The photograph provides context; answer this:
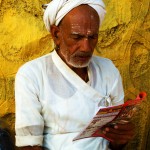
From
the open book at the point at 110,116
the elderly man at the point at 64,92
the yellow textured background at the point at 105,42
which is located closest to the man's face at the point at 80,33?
the elderly man at the point at 64,92

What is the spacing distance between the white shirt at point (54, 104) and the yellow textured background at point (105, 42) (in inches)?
33.9

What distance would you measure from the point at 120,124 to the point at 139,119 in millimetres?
1372

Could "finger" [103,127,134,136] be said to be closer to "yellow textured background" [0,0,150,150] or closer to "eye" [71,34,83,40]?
"eye" [71,34,83,40]

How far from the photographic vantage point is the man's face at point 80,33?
2512 mm

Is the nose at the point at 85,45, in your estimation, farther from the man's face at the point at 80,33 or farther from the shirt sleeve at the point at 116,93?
the shirt sleeve at the point at 116,93

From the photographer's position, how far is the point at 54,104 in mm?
2512

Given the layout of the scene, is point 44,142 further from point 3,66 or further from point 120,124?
point 3,66

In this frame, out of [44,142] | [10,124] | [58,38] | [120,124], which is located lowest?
[10,124]

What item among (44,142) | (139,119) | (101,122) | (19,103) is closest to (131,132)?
(101,122)

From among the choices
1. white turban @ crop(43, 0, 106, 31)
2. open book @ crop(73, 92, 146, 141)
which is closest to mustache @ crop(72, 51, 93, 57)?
white turban @ crop(43, 0, 106, 31)

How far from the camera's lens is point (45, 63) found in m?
2.63

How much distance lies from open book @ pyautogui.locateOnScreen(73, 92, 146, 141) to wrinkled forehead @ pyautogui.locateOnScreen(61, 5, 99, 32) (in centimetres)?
59

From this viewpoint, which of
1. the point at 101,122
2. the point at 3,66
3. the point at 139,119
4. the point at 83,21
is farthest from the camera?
the point at 139,119

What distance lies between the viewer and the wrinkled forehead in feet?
8.24
